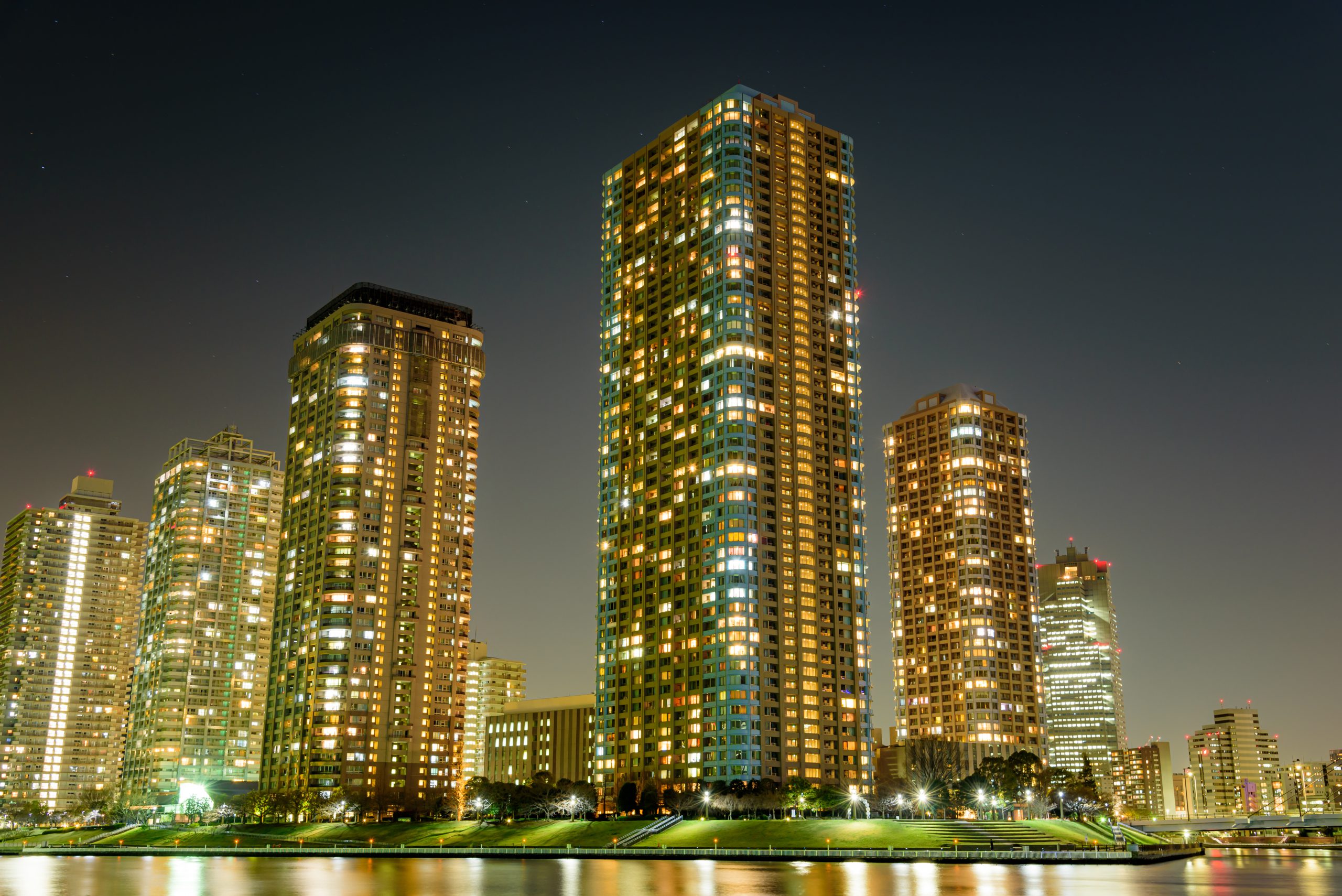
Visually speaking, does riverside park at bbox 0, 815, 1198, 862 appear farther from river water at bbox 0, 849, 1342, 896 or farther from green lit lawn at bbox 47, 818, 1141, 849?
river water at bbox 0, 849, 1342, 896

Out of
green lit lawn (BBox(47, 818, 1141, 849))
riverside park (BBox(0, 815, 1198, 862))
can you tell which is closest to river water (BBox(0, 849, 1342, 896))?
riverside park (BBox(0, 815, 1198, 862))

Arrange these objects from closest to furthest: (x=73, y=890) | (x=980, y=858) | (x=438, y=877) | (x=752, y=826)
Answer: (x=73, y=890) < (x=438, y=877) < (x=980, y=858) < (x=752, y=826)

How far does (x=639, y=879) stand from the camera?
123188 millimetres

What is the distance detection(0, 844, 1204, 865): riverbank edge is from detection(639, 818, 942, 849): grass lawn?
502cm

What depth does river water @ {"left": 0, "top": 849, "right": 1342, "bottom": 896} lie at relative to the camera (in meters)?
108

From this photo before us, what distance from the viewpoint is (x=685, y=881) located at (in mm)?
119500

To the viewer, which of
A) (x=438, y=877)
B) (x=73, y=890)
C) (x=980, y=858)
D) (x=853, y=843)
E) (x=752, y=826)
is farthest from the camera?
(x=752, y=826)

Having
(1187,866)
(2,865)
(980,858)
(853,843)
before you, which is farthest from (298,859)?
(1187,866)

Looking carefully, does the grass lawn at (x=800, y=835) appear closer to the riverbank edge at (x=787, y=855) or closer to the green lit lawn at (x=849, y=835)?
the green lit lawn at (x=849, y=835)

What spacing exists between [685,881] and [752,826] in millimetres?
73300

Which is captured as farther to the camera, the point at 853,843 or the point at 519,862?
the point at 853,843

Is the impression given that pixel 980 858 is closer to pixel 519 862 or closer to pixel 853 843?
pixel 853 843

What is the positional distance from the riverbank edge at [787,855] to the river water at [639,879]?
12.4 ft

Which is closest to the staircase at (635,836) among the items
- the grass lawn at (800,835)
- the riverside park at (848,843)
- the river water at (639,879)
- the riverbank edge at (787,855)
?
the riverside park at (848,843)
